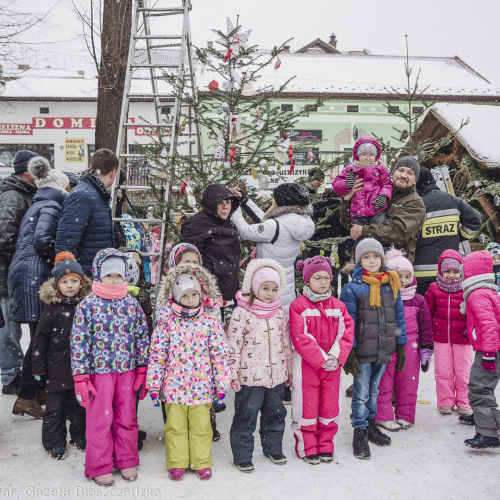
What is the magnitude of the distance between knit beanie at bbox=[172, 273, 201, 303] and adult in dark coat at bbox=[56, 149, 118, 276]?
43.8 inches

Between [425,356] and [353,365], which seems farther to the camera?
[425,356]

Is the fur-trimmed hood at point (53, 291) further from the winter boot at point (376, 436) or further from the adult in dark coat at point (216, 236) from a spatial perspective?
the winter boot at point (376, 436)

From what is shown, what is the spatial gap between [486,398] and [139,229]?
3893 mm

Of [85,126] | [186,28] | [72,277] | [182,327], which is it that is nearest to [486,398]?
[182,327]

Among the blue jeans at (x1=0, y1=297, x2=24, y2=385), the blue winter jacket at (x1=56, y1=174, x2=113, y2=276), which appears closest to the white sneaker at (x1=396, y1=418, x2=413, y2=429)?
the blue winter jacket at (x1=56, y1=174, x2=113, y2=276)

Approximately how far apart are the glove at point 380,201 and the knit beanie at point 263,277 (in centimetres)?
148

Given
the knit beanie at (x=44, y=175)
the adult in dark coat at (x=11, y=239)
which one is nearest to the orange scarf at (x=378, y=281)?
the knit beanie at (x=44, y=175)

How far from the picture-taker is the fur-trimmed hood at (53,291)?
410 centimetres

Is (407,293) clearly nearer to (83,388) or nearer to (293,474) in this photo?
(293,474)

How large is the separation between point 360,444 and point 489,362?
127cm

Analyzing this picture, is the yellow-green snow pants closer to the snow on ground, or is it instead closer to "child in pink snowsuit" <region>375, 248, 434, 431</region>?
the snow on ground

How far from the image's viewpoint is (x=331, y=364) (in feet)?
13.1

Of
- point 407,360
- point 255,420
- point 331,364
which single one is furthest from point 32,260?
point 407,360

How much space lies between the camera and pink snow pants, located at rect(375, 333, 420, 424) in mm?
4676
